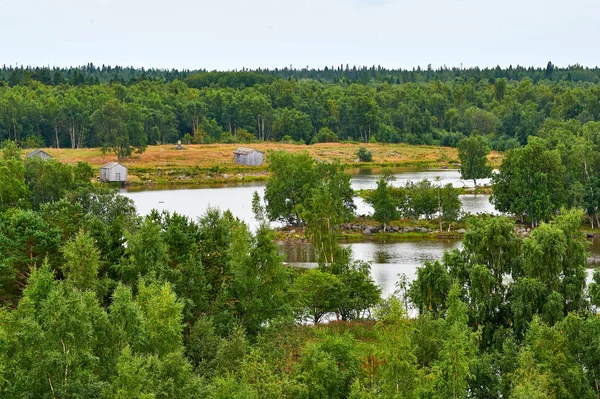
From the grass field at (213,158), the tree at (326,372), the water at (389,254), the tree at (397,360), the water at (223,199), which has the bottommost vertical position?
the water at (389,254)

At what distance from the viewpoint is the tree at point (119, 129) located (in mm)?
112938

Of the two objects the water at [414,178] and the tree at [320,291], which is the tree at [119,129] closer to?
the water at [414,178]

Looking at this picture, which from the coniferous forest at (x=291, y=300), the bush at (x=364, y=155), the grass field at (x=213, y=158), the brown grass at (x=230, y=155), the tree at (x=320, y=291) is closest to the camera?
the coniferous forest at (x=291, y=300)

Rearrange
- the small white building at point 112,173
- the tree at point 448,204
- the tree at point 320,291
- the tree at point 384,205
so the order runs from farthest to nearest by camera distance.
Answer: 1. the small white building at point 112,173
2. the tree at point 384,205
3. the tree at point 448,204
4. the tree at point 320,291

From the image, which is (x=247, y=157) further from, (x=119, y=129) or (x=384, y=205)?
(x=384, y=205)

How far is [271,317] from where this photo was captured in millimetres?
35812

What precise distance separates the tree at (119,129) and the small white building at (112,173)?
1400 centimetres

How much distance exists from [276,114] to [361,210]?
72.9 meters

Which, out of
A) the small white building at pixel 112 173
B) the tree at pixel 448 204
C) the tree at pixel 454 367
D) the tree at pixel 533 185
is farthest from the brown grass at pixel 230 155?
the tree at pixel 454 367

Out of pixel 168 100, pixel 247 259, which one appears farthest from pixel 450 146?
pixel 247 259

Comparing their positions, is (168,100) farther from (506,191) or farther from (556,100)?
(506,191)

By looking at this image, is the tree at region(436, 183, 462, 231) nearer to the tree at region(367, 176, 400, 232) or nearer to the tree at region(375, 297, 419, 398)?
the tree at region(367, 176, 400, 232)

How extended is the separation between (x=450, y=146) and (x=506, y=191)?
7336 centimetres

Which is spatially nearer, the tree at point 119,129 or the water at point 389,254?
the water at point 389,254
